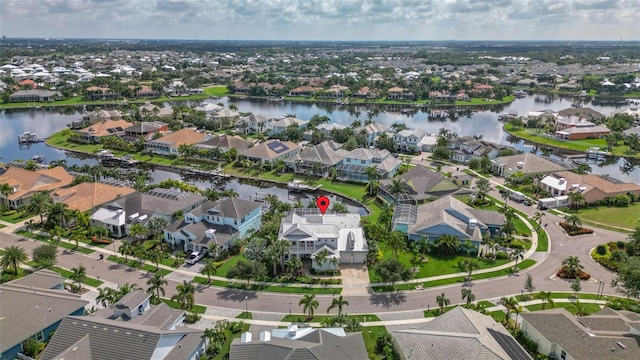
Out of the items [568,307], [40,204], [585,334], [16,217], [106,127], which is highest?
[106,127]

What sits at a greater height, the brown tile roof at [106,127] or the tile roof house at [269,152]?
the brown tile roof at [106,127]

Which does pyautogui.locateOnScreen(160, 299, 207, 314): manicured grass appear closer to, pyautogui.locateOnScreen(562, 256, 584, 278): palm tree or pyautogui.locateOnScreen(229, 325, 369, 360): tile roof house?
pyautogui.locateOnScreen(229, 325, 369, 360): tile roof house

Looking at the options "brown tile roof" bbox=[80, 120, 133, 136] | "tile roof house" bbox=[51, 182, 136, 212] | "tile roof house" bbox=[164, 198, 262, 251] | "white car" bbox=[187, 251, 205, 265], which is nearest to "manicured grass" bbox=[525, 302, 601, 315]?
"tile roof house" bbox=[164, 198, 262, 251]

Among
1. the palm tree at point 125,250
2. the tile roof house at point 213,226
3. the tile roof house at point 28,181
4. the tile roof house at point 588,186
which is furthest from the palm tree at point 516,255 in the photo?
the tile roof house at point 28,181

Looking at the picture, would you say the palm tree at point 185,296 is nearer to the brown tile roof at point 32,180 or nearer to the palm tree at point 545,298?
the palm tree at point 545,298

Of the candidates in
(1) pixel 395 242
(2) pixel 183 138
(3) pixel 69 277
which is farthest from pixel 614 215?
(2) pixel 183 138

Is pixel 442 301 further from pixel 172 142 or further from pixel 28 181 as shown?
pixel 172 142
